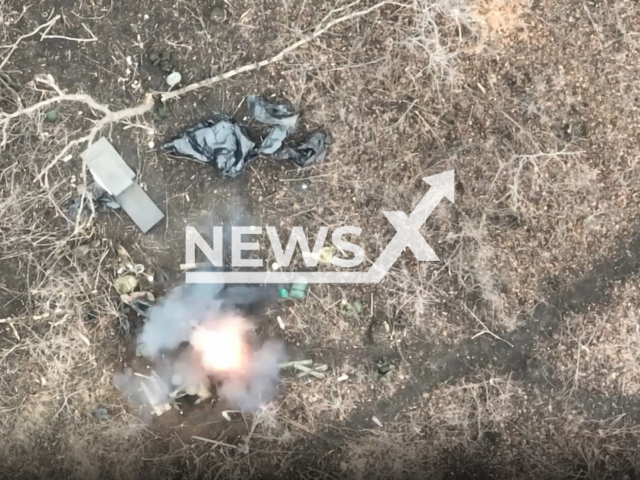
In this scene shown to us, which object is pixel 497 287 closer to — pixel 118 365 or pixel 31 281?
pixel 118 365

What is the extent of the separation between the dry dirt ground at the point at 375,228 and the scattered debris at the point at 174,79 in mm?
33

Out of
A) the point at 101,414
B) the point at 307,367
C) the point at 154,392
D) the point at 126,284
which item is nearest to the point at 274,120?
the point at 126,284

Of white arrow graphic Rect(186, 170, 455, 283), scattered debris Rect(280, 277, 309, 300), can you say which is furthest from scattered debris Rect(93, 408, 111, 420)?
scattered debris Rect(280, 277, 309, 300)

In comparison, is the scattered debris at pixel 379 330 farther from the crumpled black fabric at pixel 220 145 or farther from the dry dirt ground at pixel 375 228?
the crumpled black fabric at pixel 220 145

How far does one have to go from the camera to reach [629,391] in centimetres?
285

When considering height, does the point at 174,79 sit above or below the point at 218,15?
below

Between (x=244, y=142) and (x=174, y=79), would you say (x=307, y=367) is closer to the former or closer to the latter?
(x=244, y=142)

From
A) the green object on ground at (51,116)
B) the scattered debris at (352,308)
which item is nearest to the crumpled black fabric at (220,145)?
the green object on ground at (51,116)

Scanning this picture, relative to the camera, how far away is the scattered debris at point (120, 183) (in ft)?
9.38

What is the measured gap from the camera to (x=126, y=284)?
2893mm

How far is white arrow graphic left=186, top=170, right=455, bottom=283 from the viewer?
2855 millimetres

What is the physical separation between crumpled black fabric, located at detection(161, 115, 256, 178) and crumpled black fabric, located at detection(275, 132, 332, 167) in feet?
0.57

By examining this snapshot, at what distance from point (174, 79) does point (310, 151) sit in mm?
757

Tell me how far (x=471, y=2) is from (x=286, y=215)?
137 centimetres
